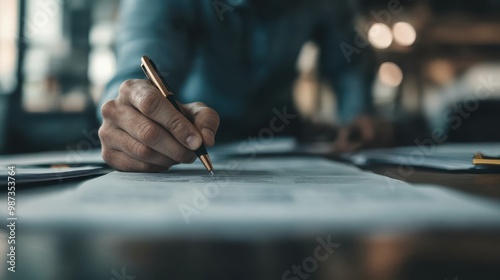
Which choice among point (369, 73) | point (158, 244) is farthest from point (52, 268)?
point (369, 73)

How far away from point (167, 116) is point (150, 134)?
0.03 metres

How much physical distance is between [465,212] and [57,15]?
1066mm

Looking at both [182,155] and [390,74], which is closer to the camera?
[182,155]

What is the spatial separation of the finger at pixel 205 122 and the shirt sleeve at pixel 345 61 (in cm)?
59

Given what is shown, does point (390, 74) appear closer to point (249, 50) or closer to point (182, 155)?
point (249, 50)

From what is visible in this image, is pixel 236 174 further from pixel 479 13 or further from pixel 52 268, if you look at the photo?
pixel 479 13

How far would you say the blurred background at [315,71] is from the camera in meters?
0.96

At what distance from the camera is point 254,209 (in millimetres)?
172

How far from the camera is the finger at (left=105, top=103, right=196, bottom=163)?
327mm

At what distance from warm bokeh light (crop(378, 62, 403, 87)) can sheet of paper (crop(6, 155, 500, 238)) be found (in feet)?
2.66

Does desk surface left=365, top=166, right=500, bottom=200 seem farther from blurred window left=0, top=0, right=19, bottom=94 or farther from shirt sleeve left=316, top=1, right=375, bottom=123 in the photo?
blurred window left=0, top=0, right=19, bottom=94

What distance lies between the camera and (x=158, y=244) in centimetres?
13

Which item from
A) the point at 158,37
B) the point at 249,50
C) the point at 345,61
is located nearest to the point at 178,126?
the point at 158,37

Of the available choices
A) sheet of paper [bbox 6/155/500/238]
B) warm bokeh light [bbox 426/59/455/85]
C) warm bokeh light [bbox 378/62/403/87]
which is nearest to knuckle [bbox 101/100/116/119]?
sheet of paper [bbox 6/155/500/238]
